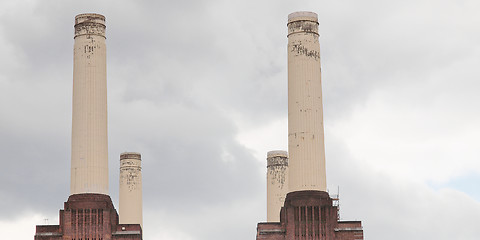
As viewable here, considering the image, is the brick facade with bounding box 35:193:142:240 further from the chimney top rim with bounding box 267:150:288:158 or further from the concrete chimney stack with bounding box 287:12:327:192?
the chimney top rim with bounding box 267:150:288:158

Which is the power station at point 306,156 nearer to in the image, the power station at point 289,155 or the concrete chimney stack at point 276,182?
the power station at point 289,155

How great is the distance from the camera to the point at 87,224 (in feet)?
303

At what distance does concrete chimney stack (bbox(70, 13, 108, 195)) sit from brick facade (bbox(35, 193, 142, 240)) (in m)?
1.26

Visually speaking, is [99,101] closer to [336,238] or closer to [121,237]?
[121,237]

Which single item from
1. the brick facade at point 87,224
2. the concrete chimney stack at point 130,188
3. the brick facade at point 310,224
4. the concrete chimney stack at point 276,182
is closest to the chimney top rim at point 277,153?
the concrete chimney stack at point 276,182

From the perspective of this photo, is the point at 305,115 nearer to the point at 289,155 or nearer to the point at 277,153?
the point at 289,155

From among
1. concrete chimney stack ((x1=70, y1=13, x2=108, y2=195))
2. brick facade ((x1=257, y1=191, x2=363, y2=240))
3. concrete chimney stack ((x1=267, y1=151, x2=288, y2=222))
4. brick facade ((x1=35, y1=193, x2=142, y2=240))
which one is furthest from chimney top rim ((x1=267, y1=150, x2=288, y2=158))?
brick facade ((x1=35, y1=193, x2=142, y2=240))

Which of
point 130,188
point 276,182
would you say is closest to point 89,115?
point 130,188

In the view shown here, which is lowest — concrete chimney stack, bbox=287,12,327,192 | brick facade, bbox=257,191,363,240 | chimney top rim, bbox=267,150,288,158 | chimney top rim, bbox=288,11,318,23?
brick facade, bbox=257,191,363,240

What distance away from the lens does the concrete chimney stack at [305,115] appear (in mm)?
94875

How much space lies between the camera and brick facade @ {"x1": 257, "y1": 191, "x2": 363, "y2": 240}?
92.8 m

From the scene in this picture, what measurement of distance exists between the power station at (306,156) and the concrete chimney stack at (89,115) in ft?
48.5

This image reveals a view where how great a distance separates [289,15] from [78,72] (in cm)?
1930

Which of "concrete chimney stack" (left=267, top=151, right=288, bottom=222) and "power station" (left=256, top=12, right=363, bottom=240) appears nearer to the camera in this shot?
"power station" (left=256, top=12, right=363, bottom=240)
